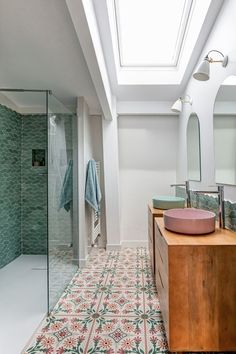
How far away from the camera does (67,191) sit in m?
2.51

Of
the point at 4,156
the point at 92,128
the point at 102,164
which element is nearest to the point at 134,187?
the point at 102,164

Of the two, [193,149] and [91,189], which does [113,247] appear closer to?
→ [91,189]

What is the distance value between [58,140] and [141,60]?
140 cm

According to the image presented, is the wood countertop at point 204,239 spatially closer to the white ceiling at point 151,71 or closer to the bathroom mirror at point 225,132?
the bathroom mirror at point 225,132

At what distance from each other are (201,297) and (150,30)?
2340mm

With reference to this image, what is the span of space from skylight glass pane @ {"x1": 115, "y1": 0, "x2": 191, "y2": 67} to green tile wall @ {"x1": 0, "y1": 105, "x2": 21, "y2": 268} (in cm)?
167

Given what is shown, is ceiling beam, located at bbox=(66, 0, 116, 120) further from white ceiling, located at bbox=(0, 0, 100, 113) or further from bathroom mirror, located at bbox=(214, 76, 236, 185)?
bathroom mirror, located at bbox=(214, 76, 236, 185)

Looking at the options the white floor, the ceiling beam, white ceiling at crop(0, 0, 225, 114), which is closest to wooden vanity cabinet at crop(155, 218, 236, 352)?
the white floor

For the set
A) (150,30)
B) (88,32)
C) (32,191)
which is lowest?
(32,191)

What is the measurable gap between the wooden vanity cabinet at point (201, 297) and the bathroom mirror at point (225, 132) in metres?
0.57

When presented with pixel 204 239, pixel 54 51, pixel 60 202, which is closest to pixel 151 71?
pixel 54 51

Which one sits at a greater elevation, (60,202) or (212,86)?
(212,86)

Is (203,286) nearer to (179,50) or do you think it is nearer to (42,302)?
(42,302)

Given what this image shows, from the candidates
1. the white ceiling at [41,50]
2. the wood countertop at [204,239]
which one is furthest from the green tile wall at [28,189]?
the wood countertop at [204,239]
